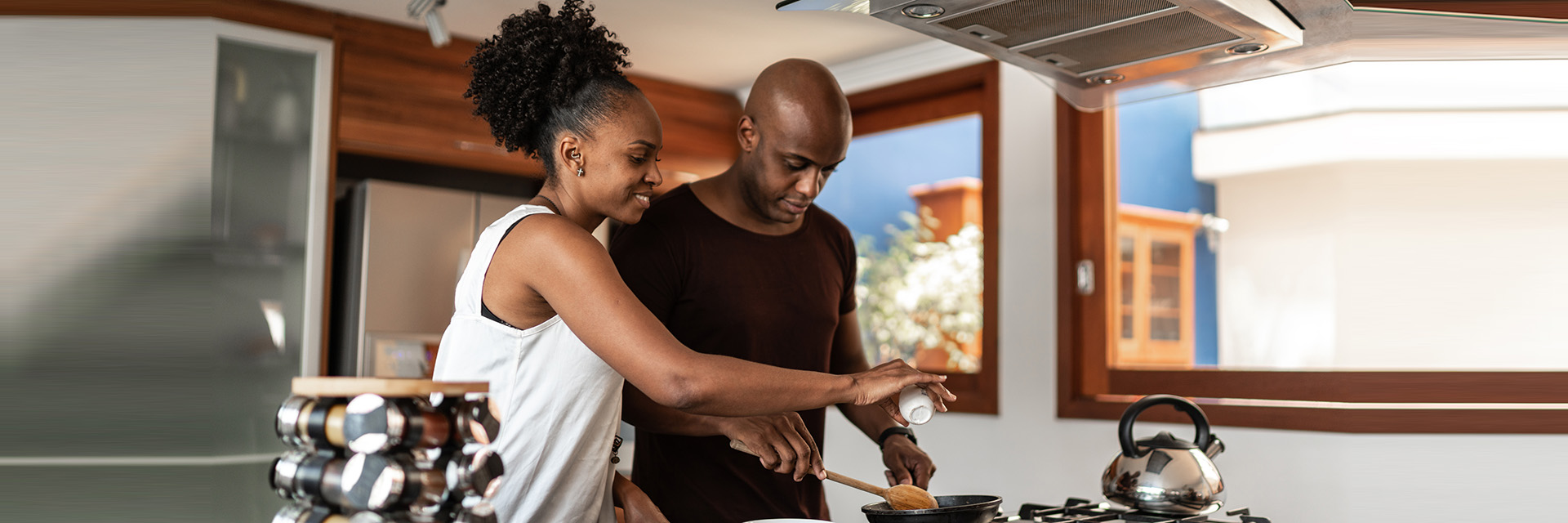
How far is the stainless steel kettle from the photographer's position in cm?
159

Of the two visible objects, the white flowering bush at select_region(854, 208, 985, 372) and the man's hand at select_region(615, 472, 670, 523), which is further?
the white flowering bush at select_region(854, 208, 985, 372)

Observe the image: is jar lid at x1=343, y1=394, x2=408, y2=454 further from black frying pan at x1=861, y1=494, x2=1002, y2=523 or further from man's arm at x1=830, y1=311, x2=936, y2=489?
man's arm at x1=830, y1=311, x2=936, y2=489

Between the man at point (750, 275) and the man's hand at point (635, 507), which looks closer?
the man's hand at point (635, 507)

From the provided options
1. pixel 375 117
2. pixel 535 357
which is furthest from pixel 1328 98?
pixel 375 117

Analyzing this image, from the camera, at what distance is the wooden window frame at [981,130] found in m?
2.95

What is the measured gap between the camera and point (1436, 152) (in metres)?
2.29

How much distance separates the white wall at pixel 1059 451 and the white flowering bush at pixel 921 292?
0.71ft

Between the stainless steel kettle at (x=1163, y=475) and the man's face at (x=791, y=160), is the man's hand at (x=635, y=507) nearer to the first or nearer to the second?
the man's face at (x=791, y=160)

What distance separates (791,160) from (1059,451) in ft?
5.11

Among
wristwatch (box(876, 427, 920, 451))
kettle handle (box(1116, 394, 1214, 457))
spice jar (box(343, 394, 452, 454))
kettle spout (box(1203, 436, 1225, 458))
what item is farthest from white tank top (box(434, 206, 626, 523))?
kettle spout (box(1203, 436, 1225, 458))

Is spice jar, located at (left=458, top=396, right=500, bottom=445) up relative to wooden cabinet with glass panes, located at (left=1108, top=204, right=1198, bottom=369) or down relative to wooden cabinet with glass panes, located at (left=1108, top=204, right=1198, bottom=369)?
down

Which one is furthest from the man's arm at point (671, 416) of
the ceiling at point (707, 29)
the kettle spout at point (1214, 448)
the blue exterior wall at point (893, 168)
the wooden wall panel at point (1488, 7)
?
the blue exterior wall at point (893, 168)

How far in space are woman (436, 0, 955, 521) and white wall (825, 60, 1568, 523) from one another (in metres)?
1.52

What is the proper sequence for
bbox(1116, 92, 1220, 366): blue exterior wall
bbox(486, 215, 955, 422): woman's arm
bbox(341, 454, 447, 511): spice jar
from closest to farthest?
bbox(341, 454, 447, 511): spice jar → bbox(486, 215, 955, 422): woman's arm → bbox(1116, 92, 1220, 366): blue exterior wall
